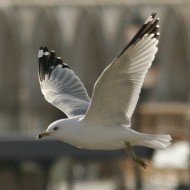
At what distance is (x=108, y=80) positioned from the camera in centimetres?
1081

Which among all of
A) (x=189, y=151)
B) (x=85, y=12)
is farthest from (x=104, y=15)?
(x=189, y=151)

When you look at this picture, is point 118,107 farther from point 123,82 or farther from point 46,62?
point 46,62

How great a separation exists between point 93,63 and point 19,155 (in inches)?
1467

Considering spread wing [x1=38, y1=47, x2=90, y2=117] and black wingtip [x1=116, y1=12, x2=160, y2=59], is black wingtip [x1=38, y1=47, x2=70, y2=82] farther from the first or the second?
black wingtip [x1=116, y1=12, x2=160, y2=59]

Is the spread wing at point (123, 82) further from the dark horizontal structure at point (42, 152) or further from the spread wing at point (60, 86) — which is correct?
the dark horizontal structure at point (42, 152)

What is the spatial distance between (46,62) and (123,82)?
2200 millimetres

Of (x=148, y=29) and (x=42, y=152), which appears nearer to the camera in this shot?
(x=148, y=29)

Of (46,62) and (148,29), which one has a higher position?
(148,29)

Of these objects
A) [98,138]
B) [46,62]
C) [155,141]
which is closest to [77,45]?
[46,62]

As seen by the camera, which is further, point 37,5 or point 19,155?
point 37,5

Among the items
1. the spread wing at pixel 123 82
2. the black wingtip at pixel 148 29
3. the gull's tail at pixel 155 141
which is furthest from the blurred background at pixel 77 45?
the black wingtip at pixel 148 29

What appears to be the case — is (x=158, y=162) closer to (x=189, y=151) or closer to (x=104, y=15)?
(x=189, y=151)

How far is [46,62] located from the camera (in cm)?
1302

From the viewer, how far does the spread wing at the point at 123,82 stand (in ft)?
35.4
